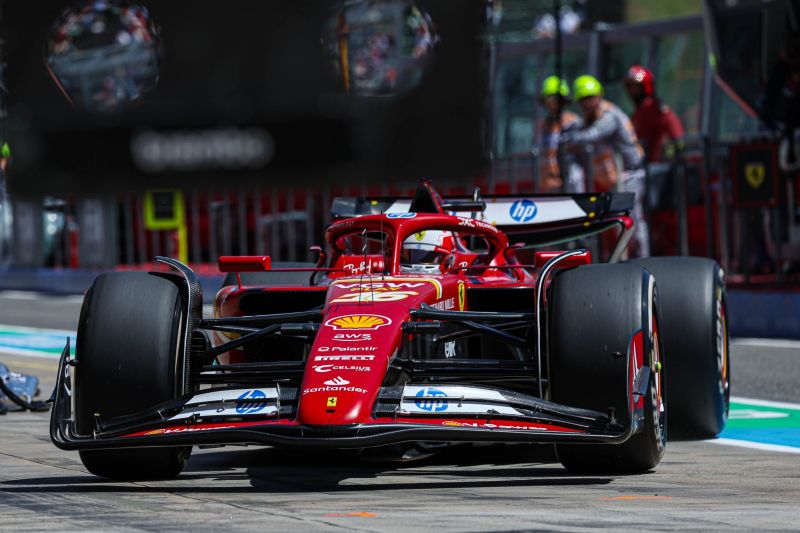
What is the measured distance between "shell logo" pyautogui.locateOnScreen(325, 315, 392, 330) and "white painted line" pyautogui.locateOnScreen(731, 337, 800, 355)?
6997 mm

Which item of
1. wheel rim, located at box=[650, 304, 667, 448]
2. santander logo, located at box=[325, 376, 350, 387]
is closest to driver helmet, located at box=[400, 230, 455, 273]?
wheel rim, located at box=[650, 304, 667, 448]

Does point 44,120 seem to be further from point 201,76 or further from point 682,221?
point 682,221

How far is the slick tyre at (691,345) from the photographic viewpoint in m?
8.09

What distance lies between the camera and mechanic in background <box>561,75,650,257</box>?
14320 millimetres

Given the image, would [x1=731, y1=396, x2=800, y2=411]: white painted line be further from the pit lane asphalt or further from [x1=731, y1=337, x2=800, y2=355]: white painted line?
[x1=731, y1=337, x2=800, y2=355]: white painted line

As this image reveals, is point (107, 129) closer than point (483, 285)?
No

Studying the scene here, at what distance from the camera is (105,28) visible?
19.6 metres

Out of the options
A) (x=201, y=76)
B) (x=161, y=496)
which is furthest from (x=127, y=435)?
(x=201, y=76)

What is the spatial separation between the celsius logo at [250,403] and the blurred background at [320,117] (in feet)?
15.8

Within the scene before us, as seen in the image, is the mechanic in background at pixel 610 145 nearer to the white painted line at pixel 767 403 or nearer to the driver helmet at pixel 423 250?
the white painted line at pixel 767 403

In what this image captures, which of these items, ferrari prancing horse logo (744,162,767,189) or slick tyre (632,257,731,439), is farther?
ferrari prancing horse logo (744,162,767,189)

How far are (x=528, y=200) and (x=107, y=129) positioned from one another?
18283 mm

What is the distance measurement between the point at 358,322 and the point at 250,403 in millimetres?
534

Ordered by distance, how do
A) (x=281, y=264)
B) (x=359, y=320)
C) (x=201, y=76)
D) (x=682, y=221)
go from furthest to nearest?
(x=201, y=76) < (x=682, y=221) < (x=281, y=264) < (x=359, y=320)
